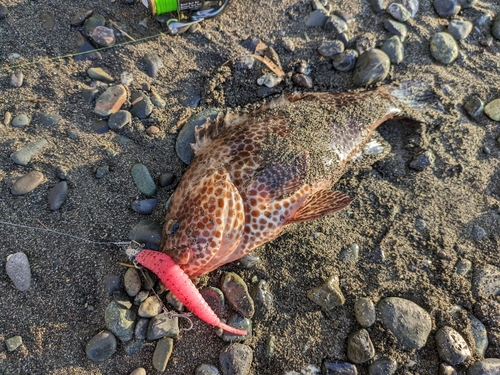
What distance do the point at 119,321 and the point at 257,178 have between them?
86.0 inches

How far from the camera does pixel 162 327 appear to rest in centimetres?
397

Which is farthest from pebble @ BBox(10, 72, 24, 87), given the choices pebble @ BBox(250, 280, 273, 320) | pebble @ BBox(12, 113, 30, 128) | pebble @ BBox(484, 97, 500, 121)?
pebble @ BBox(484, 97, 500, 121)

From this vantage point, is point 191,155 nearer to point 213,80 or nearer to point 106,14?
point 213,80

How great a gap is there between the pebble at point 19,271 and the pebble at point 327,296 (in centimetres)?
316

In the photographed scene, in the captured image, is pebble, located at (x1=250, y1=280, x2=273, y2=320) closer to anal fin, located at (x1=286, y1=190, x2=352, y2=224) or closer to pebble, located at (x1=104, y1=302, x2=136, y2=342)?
anal fin, located at (x1=286, y1=190, x2=352, y2=224)

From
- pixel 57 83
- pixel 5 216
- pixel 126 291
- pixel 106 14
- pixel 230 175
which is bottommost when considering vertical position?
pixel 126 291

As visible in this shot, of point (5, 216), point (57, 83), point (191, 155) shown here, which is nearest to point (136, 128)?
point (191, 155)

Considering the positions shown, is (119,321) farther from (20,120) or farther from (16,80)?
(16,80)

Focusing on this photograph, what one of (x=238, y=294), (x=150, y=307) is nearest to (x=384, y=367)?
(x=238, y=294)

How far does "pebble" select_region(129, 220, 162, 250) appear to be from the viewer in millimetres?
4227

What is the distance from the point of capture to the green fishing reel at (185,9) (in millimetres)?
5008

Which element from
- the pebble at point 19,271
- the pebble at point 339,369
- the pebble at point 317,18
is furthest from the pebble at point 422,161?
the pebble at point 19,271

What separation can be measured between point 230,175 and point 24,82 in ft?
9.67

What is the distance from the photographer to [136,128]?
4801 millimetres
